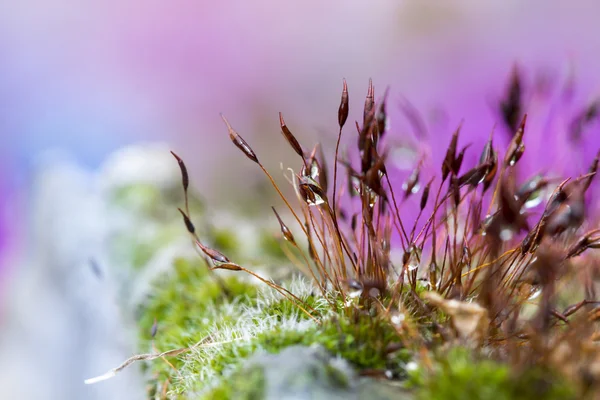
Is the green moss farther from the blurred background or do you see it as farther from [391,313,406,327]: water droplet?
the blurred background

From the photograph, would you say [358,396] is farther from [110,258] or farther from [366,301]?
[110,258]

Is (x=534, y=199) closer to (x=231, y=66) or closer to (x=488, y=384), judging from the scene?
(x=488, y=384)

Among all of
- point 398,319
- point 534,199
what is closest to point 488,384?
point 398,319

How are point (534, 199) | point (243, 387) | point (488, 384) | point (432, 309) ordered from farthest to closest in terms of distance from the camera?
1. point (534, 199)
2. point (432, 309)
3. point (243, 387)
4. point (488, 384)

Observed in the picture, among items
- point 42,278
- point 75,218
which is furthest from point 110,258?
point 42,278

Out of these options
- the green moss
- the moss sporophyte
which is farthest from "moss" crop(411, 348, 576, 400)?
the green moss

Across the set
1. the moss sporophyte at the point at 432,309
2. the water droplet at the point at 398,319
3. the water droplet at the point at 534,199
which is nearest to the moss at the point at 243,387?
the moss sporophyte at the point at 432,309
